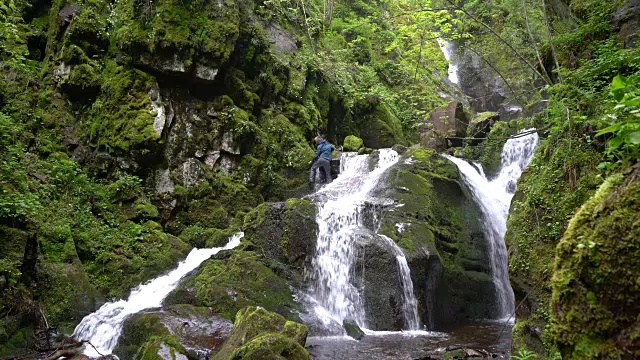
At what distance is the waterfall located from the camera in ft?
38.2

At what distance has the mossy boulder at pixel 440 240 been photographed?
10.4 m

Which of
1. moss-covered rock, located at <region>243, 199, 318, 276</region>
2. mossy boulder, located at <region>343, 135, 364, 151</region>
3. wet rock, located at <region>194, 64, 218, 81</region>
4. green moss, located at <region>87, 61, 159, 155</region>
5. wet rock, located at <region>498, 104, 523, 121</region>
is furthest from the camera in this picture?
wet rock, located at <region>498, 104, 523, 121</region>

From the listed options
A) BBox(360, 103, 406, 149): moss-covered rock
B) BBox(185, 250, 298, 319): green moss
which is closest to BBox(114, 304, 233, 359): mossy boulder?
BBox(185, 250, 298, 319): green moss

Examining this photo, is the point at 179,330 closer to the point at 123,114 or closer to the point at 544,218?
the point at 544,218

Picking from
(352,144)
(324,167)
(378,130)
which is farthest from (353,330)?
(378,130)

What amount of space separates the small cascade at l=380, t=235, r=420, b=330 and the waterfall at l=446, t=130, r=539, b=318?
9.74 ft

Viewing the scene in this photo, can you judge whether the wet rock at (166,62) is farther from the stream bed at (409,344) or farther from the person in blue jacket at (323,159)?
the stream bed at (409,344)

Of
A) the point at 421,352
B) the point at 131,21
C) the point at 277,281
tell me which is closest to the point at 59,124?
the point at 131,21

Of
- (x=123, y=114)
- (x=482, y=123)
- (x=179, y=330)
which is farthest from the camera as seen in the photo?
(x=482, y=123)

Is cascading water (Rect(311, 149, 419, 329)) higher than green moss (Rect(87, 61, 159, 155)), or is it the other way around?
green moss (Rect(87, 61, 159, 155))

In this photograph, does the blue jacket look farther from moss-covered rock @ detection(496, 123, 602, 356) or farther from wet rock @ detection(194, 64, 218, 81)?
moss-covered rock @ detection(496, 123, 602, 356)

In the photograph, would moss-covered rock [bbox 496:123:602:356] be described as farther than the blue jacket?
No

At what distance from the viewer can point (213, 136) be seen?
1494cm

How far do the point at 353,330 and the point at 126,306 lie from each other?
204 inches
